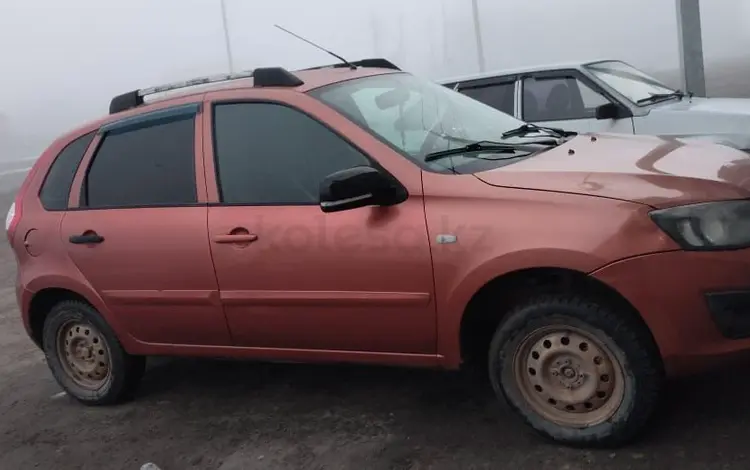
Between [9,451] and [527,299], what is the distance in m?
2.94

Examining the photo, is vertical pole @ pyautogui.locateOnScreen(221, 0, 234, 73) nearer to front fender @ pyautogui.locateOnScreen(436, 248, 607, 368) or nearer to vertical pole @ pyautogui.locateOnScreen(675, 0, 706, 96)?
vertical pole @ pyautogui.locateOnScreen(675, 0, 706, 96)

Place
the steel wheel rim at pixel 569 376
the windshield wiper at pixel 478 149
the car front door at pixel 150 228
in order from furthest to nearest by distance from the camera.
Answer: the car front door at pixel 150 228 → the windshield wiper at pixel 478 149 → the steel wheel rim at pixel 569 376

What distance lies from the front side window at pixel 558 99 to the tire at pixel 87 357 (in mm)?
4473

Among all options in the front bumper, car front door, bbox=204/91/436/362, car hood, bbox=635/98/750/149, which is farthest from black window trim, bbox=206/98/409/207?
car hood, bbox=635/98/750/149

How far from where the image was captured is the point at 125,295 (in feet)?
15.0

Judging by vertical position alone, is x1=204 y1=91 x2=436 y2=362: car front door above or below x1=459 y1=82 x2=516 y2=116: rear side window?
below

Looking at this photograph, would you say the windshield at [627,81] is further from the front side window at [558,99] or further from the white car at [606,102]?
the front side window at [558,99]

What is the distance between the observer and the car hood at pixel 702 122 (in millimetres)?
6816

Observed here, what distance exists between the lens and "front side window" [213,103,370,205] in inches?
157

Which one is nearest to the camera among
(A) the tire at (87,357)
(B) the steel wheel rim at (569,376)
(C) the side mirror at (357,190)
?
(B) the steel wheel rim at (569,376)

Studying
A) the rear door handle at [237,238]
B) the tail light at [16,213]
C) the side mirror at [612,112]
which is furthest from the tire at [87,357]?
the side mirror at [612,112]

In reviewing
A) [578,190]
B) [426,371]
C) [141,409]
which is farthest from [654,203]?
[141,409]

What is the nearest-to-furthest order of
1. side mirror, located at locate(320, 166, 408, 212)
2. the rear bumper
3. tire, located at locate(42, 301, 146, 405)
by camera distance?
the rear bumper
side mirror, located at locate(320, 166, 408, 212)
tire, located at locate(42, 301, 146, 405)

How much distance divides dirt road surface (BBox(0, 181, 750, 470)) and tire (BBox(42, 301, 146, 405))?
11 centimetres
